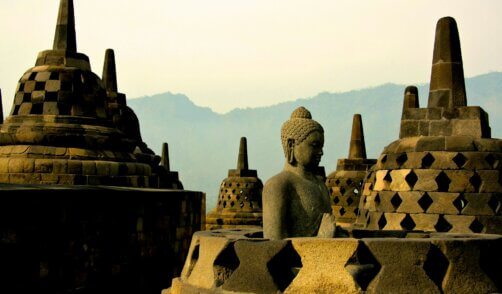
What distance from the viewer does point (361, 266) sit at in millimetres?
3598

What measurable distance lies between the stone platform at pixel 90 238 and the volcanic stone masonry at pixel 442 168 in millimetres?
2664

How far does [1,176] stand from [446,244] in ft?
22.6

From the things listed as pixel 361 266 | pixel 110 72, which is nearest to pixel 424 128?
pixel 361 266

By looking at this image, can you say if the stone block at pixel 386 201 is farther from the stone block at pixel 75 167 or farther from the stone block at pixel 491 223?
the stone block at pixel 75 167

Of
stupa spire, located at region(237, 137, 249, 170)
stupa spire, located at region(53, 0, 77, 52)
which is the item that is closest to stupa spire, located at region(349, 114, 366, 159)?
stupa spire, located at region(237, 137, 249, 170)

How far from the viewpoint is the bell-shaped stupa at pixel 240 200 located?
21.5 metres

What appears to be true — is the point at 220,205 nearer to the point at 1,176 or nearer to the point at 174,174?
the point at 174,174

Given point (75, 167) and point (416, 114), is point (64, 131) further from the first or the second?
point (416, 114)

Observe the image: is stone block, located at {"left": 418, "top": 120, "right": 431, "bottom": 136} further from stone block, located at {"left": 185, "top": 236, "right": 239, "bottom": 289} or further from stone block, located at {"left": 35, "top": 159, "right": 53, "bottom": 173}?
stone block, located at {"left": 35, "top": 159, "right": 53, "bottom": 173}

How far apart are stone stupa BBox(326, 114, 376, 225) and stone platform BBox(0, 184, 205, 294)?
22.5 feet

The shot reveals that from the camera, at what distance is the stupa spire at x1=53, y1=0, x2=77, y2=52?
10516mm

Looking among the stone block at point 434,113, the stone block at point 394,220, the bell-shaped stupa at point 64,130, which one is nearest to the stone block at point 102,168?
the bell-shaped stupa at point 64,130

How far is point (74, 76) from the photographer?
10.2 meters

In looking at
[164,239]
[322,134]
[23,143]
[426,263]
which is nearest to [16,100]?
[23,143]
